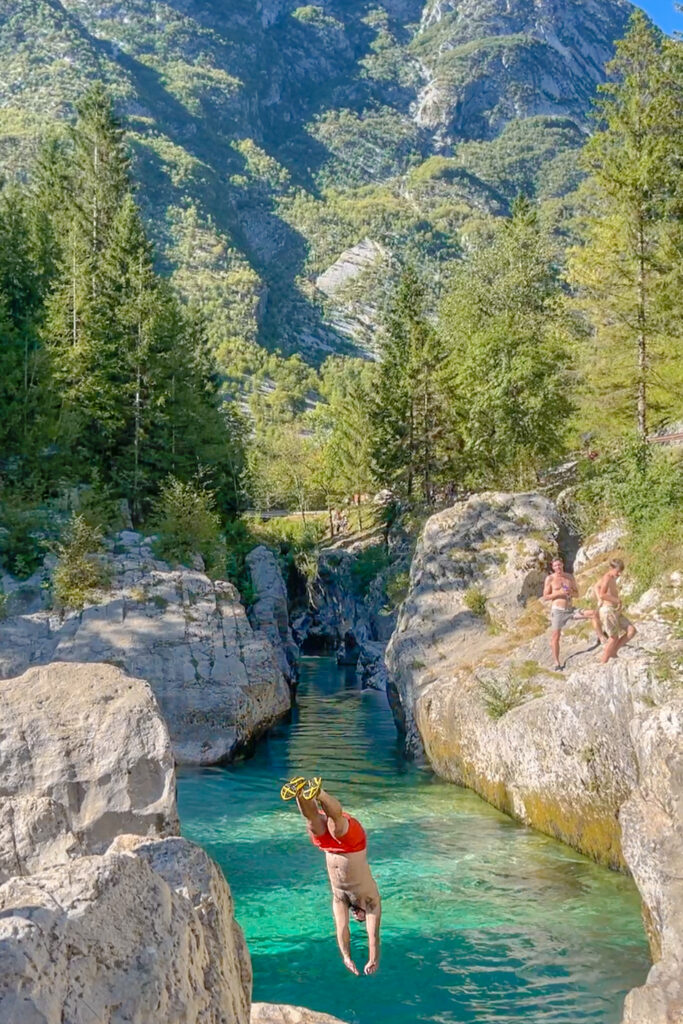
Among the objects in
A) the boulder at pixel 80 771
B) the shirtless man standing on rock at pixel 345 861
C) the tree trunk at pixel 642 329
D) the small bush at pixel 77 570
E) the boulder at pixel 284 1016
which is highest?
the tree trunk at pixel 642 329

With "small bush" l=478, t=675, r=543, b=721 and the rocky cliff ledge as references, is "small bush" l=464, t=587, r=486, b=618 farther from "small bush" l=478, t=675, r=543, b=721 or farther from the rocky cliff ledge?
"small bush" l=478, t=675, r=543, b=721

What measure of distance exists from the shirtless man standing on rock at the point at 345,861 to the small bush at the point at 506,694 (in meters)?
8.22

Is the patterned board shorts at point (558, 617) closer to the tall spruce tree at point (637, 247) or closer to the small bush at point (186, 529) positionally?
the tall spruce tree at point (637, 247)

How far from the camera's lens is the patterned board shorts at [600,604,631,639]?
15414 mm

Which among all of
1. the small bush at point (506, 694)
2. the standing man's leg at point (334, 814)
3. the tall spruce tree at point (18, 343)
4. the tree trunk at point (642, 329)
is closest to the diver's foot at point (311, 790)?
the standing man's leg at point (334, 814)

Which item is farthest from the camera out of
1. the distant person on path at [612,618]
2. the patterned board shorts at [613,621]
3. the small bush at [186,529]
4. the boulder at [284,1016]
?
the small bush at [186,529]

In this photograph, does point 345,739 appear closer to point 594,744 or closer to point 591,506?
point 591,506

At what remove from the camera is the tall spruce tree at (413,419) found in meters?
41.5

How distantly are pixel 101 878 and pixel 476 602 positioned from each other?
661 inches

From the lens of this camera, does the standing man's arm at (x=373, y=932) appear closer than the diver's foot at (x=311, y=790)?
No

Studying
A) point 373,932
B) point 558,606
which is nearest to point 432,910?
point 373,932

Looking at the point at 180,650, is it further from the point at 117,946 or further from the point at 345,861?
the point at 117,946

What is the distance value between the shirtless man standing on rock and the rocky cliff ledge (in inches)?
108

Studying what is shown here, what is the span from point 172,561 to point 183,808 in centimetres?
934
